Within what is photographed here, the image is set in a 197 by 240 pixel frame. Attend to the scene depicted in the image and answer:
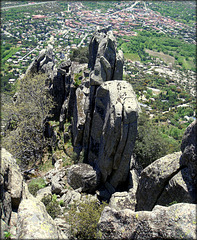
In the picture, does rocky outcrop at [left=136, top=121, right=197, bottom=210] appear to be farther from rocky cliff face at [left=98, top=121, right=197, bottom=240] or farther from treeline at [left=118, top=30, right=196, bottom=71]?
treeline at [left=118, top=30, right=196, bottom=71]

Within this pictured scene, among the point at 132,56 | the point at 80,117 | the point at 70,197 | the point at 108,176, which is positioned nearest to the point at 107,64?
the point at 80,117

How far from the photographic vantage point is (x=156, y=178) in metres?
13.7

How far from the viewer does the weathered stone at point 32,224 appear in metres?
9.57

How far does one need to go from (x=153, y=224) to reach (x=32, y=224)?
6031 mm

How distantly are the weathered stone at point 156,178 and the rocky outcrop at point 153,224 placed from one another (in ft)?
10.3

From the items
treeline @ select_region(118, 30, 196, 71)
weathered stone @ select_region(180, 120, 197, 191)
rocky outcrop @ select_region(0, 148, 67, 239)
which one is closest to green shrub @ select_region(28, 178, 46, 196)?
rocky outcrop @ select_region(0, 148, 67, 239)

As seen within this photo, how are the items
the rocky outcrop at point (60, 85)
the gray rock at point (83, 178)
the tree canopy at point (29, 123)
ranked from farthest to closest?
the rocky outcrop at point (60, 85) < the tree canopy at point (29, 123) < the gray rock at point (83, 178)

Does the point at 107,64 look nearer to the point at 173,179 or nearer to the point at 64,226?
the point at 173,179

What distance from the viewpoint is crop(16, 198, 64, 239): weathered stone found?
31.4ft

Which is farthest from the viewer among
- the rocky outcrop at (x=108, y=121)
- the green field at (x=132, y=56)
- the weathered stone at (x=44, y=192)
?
the green field at (x=132, y=56)

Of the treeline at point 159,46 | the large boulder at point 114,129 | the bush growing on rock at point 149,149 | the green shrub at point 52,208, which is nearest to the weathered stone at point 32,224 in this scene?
the green shrub at point 52,208

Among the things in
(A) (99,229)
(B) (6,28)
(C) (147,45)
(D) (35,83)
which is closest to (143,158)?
(A) (99,229)

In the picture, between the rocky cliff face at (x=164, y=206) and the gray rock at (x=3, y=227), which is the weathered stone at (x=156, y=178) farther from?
the gray rock at (x=3, y=227)

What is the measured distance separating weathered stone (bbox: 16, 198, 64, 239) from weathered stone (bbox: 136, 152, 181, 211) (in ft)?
23.0
